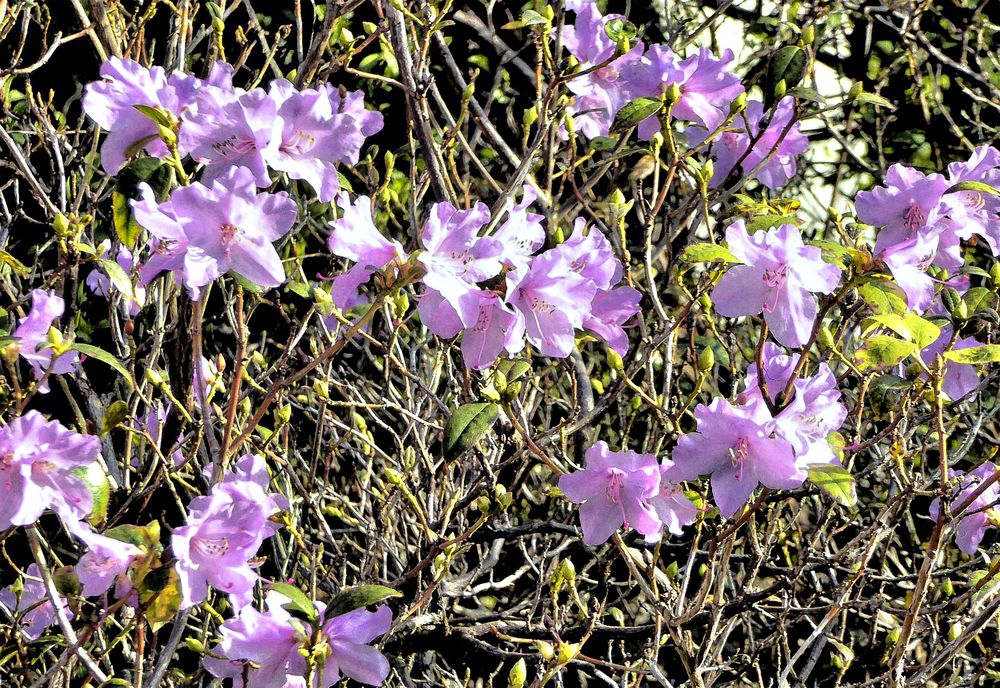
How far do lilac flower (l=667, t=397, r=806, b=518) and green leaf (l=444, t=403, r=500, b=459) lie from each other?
283 millimetres

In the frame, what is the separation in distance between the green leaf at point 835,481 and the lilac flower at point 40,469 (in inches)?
38.3

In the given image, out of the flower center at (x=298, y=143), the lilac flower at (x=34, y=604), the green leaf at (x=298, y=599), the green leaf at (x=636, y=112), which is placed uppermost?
the flower center at (x=298, y=143)

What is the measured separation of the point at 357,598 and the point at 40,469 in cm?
45

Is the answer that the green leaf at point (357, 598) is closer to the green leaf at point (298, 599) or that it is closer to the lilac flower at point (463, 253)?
the green leaf at point (298, 599)

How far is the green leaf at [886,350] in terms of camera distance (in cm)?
143

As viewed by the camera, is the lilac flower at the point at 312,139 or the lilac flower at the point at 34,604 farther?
the lilac flower at the point at 34,604

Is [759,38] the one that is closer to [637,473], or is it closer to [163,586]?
[637,473]

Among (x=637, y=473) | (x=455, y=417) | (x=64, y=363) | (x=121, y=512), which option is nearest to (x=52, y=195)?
(x=64, y=363)

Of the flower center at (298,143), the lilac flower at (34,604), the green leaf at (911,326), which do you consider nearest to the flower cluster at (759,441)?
the green leaf at (911,326)

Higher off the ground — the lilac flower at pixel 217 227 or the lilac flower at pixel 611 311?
the lilac flower at pixel 217 227

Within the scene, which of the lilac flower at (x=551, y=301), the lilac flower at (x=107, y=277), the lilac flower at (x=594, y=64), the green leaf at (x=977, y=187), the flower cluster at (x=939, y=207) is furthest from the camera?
the lilac flower at (x=107, y=277)

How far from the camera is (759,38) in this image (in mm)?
3523

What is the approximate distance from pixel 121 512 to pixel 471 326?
919 millimetres

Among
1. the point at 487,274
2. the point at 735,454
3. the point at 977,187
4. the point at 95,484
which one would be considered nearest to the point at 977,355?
the point at 977,187
